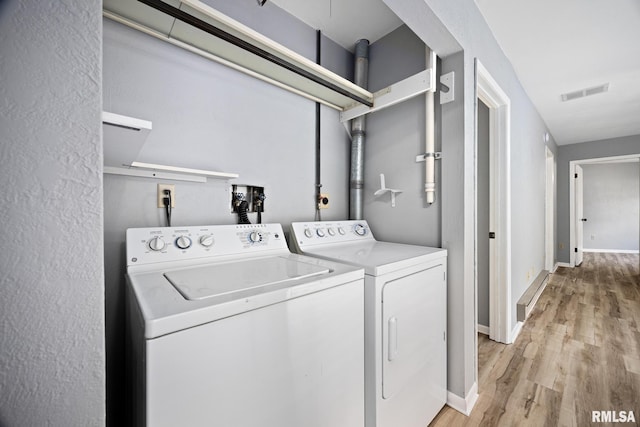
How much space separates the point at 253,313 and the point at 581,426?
1865mm

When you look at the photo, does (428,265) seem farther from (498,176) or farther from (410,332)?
(498,176)

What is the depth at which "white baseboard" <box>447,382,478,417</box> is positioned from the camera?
149 centimetres

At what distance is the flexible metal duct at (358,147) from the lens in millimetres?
2084

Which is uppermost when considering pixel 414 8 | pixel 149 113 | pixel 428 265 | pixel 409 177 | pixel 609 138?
pixel 609 138

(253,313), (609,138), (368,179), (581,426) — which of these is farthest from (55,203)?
(609,138)

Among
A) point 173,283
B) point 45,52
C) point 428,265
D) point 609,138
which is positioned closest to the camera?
point 45,52

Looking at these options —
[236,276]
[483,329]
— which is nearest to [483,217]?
[483,329]

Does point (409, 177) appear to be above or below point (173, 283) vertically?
above

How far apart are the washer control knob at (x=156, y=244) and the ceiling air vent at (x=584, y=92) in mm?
4047

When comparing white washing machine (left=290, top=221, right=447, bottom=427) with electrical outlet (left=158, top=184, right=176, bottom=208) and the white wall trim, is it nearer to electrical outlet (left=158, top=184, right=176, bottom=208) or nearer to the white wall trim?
electrical outlet (left=158, top=184, right=176, bottom=208)

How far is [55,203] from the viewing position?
1.37 feet

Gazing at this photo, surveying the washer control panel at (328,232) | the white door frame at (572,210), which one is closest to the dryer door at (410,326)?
the washer control panel at (328,232)

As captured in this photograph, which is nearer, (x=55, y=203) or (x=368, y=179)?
(x=55, y=203)

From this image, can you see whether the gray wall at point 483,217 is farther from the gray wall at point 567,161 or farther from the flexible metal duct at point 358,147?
the gray wall at point 567,161
